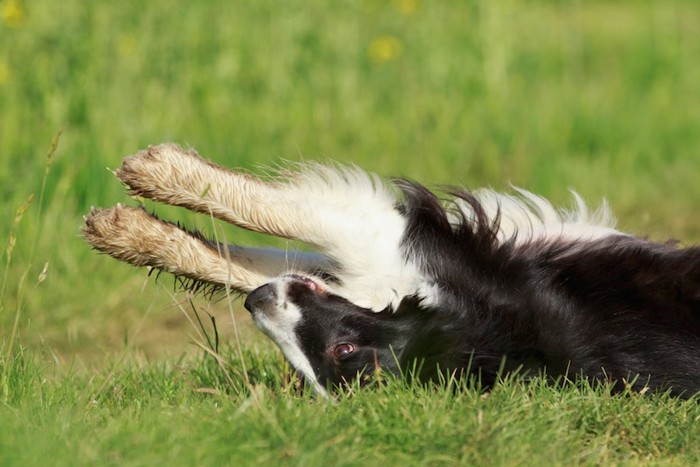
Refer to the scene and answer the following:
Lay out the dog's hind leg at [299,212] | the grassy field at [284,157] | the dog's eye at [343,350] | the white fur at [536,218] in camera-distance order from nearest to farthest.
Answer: the grassy field at [284,157]
the dog's eye at [343,350]
the dog's hind leg at [299,212]
the white fur at [536,218]

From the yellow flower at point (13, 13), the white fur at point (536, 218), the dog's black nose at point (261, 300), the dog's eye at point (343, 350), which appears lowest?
the dog's eye at point (343, 350)

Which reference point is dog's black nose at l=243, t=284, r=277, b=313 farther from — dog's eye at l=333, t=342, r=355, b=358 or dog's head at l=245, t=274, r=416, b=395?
dog's eye at l=333, t=342, r=355, b=358

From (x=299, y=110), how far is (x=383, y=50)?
0.88 m

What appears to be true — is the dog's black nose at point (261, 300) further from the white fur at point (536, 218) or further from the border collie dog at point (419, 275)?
the white fur at point (536, 218)

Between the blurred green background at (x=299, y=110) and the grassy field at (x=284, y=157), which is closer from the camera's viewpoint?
the grassy field at (x=284, y=157)

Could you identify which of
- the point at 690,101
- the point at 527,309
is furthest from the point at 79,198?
the point at 690,101

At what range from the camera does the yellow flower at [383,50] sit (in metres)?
7.64

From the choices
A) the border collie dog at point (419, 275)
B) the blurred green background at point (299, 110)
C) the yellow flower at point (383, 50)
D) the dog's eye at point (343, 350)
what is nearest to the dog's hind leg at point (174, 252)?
the border collie dog at point (419, 275)

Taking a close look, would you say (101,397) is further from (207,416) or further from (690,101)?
(690,101)

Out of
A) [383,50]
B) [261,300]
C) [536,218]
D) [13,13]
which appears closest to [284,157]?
[383,50]

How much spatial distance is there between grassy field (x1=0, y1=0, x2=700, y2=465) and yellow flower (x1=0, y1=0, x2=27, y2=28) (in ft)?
0.23

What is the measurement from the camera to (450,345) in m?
3.64

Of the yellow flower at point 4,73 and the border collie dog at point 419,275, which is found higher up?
the yellow flower at point 4,73

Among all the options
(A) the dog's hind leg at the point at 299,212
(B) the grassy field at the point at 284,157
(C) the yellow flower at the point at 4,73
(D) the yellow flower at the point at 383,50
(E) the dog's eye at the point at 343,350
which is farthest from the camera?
(D) the yellow flower at the point at 383,50
